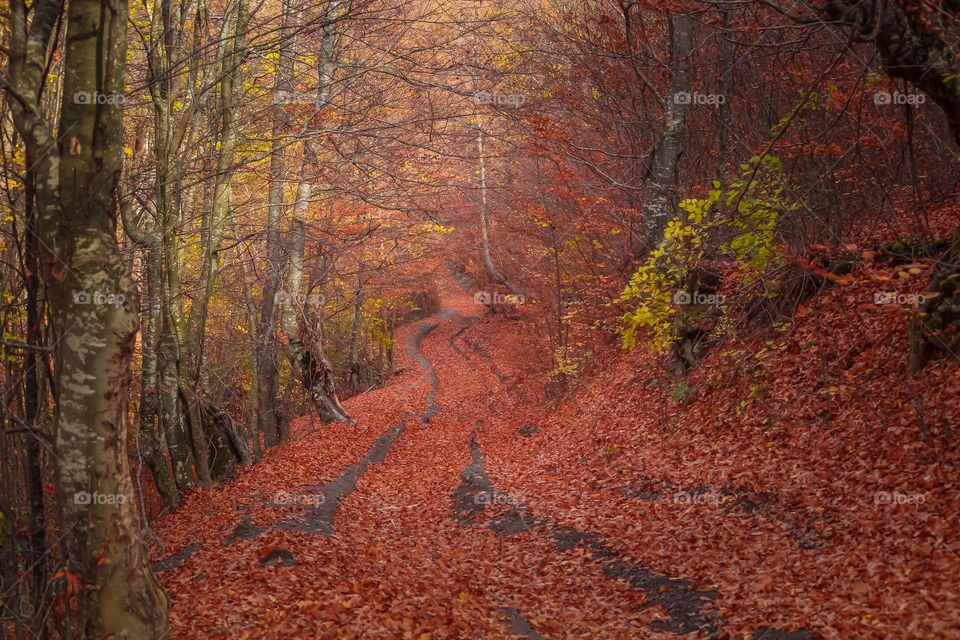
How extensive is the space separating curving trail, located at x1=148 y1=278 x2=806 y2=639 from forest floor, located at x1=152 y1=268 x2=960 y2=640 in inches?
1.3

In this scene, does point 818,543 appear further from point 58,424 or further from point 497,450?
point 497,450

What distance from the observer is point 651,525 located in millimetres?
8727

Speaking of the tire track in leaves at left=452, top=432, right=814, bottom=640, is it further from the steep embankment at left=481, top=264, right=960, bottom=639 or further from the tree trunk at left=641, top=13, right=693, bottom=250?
the tree trunk at left=641, top=13, right=693, bottom=250

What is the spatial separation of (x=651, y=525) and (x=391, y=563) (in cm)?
315

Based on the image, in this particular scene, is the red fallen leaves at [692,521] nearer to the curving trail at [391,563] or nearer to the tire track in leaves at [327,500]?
the curving trail at [391,563]

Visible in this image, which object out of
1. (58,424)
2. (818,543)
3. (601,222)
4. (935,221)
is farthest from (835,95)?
(58,424)

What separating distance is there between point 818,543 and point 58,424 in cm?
661

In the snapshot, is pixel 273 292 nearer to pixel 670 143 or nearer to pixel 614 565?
pixel 670 143

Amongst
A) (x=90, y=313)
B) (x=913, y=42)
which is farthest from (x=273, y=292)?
(x=913, y=42)

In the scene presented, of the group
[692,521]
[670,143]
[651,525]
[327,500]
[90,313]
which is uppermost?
[670,143]

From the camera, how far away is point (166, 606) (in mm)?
5391

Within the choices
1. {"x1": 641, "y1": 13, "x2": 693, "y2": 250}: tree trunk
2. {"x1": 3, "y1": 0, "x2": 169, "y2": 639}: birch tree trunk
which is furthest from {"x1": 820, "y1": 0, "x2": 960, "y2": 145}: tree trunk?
{"x1": 641, "y1": 13, "x2": 693, "y2": 250}: tree trunk

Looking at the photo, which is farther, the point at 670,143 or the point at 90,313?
the point at 670,143

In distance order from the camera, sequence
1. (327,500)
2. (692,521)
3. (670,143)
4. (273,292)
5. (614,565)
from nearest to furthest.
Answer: (614,565)
(692,521)
(327,500)
(670,143)
(273,292)
